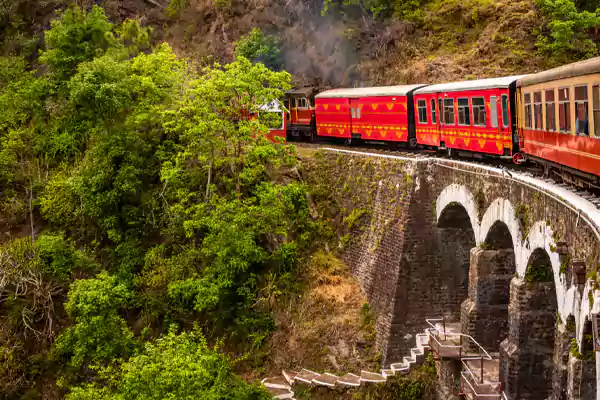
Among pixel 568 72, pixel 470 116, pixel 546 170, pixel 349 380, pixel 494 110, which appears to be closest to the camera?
pixel 568 72

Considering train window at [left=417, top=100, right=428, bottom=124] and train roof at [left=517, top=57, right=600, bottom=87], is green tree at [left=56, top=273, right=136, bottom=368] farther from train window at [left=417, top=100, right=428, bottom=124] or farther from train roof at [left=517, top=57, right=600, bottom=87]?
train roof at [left=517, top=57, right=600, bottom=87]

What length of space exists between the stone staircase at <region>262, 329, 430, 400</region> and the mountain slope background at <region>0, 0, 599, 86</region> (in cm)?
1775

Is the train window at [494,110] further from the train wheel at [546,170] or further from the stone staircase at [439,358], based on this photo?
the stone staircase at [439,358]

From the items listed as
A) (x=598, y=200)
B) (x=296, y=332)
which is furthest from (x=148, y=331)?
(x=598, y=200)

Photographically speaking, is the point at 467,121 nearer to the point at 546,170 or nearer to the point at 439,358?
the point at 546,170

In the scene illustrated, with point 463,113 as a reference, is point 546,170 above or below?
below

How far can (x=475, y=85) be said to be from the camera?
25.5 m

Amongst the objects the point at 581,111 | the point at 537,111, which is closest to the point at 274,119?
the point at 537,111

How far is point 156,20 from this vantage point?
54562 mm

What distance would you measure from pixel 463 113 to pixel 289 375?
1005 cm

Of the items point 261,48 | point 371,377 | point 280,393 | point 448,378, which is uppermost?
point 261,48

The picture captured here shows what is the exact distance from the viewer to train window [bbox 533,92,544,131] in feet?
65.9

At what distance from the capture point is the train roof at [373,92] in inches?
1245

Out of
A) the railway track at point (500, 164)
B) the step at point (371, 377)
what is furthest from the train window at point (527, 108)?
the step at point (371, 377)
